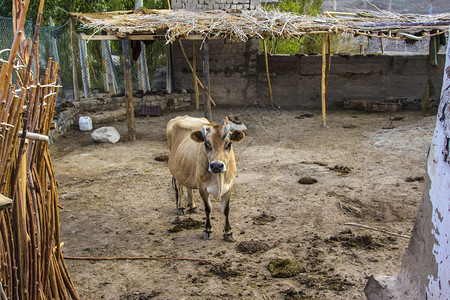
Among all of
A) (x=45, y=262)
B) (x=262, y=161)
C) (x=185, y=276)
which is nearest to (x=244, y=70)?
(x=262, y=161)

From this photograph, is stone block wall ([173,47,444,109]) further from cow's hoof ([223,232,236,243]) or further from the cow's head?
cow's hoof ([223,232,236,243])

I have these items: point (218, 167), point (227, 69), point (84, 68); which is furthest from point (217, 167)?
point (227, 69)

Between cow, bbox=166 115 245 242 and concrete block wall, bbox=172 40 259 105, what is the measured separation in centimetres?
910

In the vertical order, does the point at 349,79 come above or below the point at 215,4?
below

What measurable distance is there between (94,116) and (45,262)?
1030 cm

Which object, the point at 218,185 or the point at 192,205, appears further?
the point at 192,205

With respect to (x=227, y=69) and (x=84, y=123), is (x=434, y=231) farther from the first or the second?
(x=227, y=69)

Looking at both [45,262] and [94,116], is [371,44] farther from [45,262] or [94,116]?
[45,262]

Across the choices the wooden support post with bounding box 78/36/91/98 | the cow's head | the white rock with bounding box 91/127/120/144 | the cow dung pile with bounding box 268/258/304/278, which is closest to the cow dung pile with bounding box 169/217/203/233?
the cow's head

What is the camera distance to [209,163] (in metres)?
5.30

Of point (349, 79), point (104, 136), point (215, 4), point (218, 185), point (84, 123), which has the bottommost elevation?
point (104, 136)

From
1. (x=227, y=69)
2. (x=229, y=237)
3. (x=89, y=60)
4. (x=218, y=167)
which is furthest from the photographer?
(x=89, y=60)

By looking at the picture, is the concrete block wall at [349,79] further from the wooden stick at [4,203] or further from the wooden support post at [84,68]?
the wooden stick at [4,203]

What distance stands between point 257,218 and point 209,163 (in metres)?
1.36
